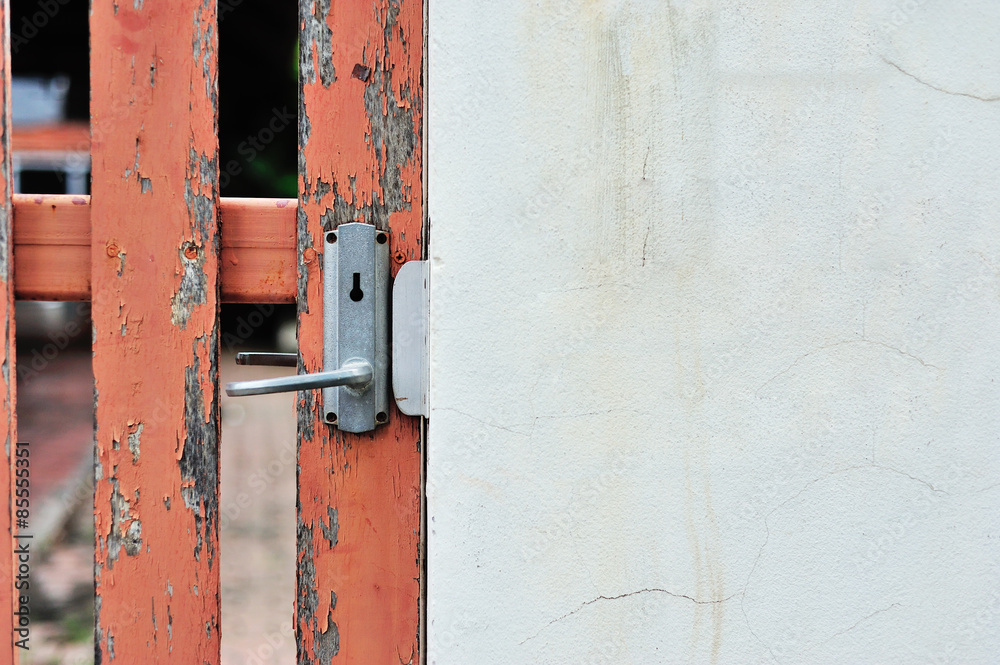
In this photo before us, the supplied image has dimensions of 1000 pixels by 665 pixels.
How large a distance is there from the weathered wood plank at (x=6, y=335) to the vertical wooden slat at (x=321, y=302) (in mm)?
351

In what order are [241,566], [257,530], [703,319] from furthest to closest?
[257,530] → [241,566] → [703,319]

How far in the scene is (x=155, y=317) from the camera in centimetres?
95

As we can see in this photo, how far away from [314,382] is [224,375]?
614cm

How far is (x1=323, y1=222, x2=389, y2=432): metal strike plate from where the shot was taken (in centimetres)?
95

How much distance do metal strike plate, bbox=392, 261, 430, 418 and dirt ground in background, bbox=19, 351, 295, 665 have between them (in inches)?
47.1

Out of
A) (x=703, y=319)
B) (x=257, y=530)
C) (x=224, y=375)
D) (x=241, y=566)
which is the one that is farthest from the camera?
(x=224, y=375)

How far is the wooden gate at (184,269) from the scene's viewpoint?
3.11ft

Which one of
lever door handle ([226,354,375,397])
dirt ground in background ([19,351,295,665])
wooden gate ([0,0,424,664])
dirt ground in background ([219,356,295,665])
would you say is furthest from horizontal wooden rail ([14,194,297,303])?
dirt ground in background ([19,351,295,665])

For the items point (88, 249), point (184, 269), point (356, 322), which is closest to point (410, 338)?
point (356, 322)

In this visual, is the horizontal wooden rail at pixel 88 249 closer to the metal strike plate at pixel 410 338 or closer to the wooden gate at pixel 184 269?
the wooden gate at pixel 184 269

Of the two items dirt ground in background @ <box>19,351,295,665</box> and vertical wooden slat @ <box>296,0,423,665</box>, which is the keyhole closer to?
vertical wooden slat @ <box>296,0,423,665</box>

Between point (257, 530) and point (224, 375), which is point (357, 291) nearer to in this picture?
point (257, 530)

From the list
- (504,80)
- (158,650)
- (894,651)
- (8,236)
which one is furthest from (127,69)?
(894,651)

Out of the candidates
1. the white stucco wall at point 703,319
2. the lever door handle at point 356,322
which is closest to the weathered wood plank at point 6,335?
the lever door handle at point 356,322
